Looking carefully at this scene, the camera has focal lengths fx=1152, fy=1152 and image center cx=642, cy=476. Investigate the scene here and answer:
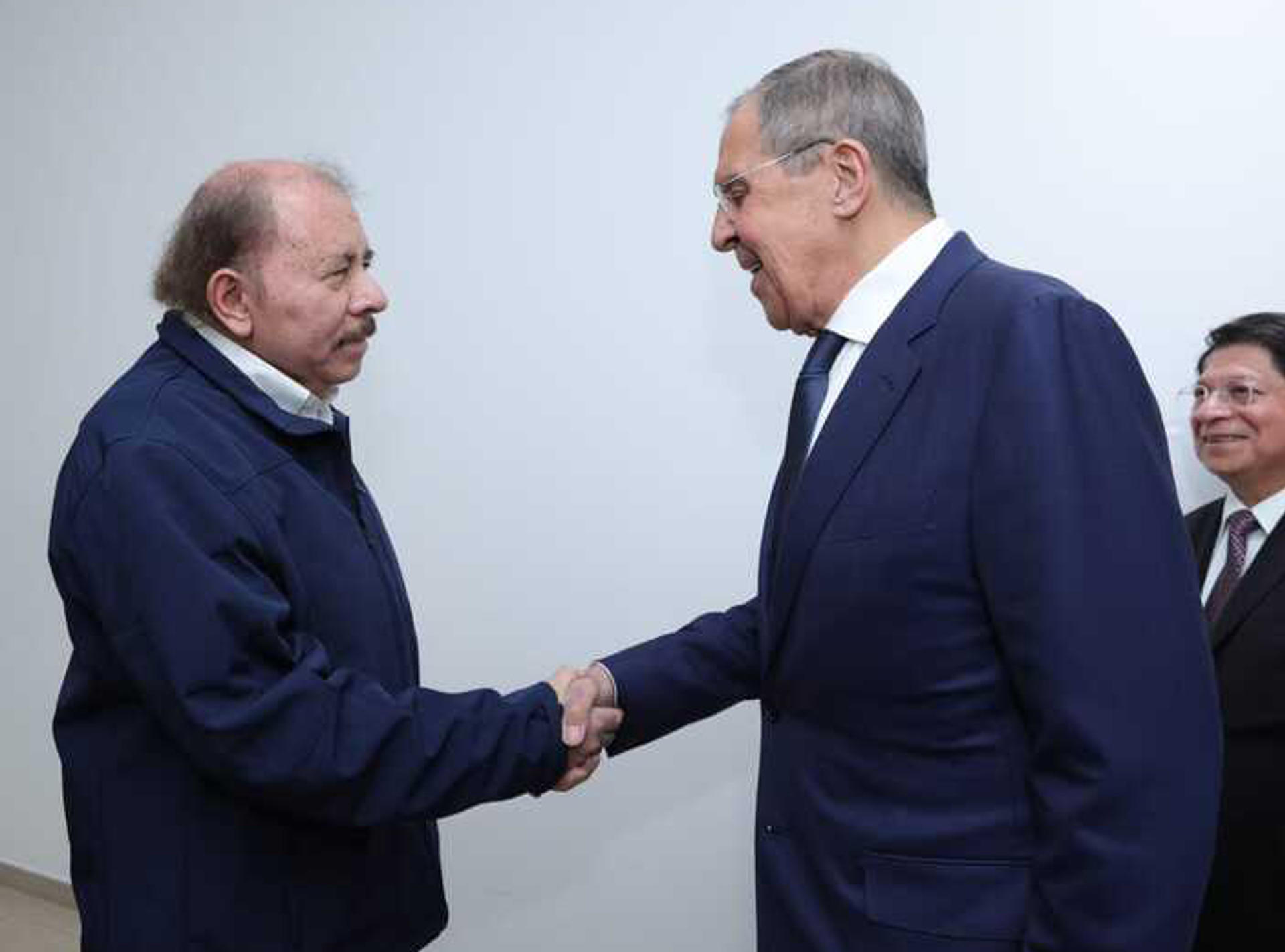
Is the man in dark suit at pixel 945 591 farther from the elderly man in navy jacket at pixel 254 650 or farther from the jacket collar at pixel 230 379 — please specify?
the jacket collar at pixel 230 379

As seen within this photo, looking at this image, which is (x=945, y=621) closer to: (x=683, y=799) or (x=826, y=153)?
(x=826, y=153)

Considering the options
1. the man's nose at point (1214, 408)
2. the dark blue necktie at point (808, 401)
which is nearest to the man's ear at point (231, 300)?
the dark blue necktie at point (808, 401)

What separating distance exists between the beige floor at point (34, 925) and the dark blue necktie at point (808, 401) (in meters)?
2.68

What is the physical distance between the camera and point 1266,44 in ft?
6.46

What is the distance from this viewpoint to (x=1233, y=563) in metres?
2.00

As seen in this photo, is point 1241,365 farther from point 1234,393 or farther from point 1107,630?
point 1107,630

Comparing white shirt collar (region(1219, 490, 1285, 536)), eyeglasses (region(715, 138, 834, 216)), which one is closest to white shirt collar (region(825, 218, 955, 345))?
eyeglasses (region(715, 138, 834, 216))

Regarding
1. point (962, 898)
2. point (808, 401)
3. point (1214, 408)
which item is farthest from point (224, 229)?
point (1214, 408)

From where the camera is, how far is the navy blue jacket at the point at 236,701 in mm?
1288

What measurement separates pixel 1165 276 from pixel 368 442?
180cm

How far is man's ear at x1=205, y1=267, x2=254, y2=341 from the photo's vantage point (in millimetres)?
1496

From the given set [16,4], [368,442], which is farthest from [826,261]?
[16,4]

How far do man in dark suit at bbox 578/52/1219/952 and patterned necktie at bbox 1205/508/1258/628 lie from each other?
3.34 ft

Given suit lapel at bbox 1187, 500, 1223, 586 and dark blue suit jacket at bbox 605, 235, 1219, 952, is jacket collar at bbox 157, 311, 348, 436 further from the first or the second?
suit lapel at bbox 1187, 500, 1223, 586
